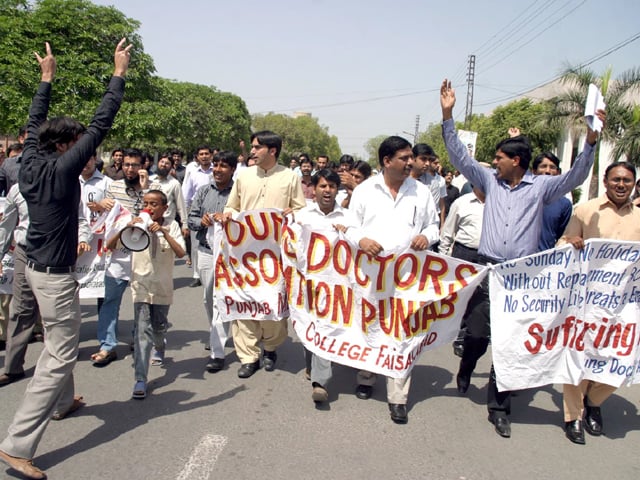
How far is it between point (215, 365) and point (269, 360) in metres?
0.50

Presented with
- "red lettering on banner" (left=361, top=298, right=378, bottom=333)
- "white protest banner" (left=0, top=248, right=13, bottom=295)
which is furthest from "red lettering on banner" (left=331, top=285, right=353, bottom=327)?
"white protest banner" (left=0, top=248, right=13, bottom=295)

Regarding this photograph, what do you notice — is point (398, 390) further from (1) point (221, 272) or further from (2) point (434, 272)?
(1) point (221, 272)

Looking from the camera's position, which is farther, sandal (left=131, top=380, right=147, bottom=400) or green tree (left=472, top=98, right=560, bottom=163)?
green tree (left=472, top=98, right=560, bottom=163)

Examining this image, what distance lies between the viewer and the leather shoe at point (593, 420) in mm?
4227

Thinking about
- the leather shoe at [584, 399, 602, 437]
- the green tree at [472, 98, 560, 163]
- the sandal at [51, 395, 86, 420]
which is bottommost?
the leather shoe at [584, 399, 602, 437]

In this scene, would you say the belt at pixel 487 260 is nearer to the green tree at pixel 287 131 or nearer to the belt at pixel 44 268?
the belt at pixel 44 268

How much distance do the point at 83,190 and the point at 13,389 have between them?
6.67 feet

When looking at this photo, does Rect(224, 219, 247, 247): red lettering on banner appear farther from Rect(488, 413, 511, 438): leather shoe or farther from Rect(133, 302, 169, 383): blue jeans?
Rect(488, 413, 511, 438): leather shoe

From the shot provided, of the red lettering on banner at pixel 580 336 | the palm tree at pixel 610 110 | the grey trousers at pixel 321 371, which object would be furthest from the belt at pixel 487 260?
the palm tree at pixel 610 110

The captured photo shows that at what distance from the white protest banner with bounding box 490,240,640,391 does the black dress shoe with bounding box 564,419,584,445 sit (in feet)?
0.99

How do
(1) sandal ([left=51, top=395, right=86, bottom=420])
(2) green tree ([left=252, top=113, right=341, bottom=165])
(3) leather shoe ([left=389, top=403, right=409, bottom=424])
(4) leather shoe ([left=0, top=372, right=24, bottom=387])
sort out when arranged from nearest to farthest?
1. (1) sandal ([left=51, top=395, right=86, bottom=420])
2. (3) leather shoe ([left=389, top=403, right=409, bottom=424])
3. (4) leather shoe ([left=0, top=372, right=24, bottom=387])
4. (2) green tree ([left=252, top=113, right=341, bottom=165])

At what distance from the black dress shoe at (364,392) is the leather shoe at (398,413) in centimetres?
36

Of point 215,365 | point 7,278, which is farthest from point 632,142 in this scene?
point 7,278

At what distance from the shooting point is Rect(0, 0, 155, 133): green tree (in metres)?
22.3
